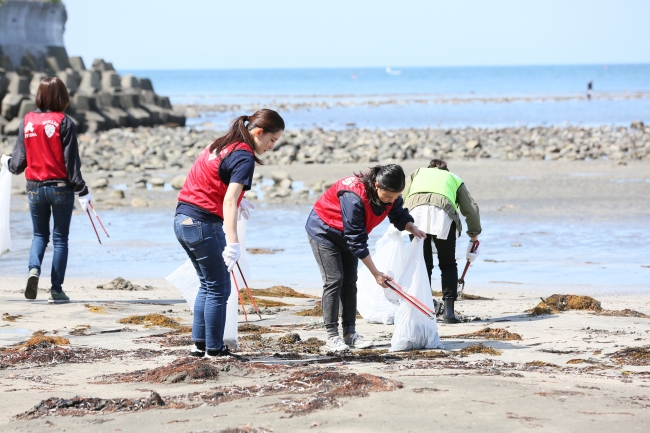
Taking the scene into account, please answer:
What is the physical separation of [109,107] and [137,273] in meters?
27.4

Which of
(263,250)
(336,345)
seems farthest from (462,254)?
(336,345)

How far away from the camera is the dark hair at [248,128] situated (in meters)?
5.12

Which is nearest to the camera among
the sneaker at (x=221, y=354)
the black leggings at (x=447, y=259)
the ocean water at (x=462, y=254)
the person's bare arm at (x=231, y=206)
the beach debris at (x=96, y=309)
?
the person's bare arm at (x=231, y=206)

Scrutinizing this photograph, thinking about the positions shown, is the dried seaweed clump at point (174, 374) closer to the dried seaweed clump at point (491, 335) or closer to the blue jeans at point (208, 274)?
the blue jeans at point (208, 274)

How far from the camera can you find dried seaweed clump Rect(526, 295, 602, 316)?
7356 millimetres

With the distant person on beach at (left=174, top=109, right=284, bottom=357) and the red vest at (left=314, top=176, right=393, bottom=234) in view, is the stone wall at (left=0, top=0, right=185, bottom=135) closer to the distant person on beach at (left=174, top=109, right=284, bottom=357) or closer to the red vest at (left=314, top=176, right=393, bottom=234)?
the red vest at (left=314, top=176, right=393, bottom=234)

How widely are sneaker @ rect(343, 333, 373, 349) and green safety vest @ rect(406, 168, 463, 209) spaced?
1.32 metres

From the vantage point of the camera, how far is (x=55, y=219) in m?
7.40

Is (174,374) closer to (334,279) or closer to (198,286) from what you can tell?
(198,286)

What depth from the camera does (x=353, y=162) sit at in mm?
21922

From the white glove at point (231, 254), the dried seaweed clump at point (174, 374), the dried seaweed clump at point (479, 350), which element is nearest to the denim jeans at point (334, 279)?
the dried seaweed clump at point (479, 350)

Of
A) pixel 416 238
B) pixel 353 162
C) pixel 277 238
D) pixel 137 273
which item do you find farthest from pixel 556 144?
pixel 416 238

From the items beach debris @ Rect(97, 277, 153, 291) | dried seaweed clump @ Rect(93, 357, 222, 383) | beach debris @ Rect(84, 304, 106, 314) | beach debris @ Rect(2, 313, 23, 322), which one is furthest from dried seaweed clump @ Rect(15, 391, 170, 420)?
beach debris @ Rect(97, 277, 153, 291)

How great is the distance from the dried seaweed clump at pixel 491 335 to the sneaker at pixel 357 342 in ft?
2.33
